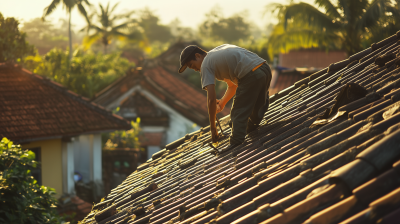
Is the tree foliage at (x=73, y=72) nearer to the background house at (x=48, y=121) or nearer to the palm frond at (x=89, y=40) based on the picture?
the palm frond at (x=89, y=40)

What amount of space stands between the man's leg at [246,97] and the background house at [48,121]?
774 cm

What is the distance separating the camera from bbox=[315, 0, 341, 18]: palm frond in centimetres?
1692

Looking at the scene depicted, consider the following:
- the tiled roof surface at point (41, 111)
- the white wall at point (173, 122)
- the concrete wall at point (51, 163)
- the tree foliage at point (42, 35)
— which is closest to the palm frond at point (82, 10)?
the white wall at point (173, 122)

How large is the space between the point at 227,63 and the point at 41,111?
29.9ft

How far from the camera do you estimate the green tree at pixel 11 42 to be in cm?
1559

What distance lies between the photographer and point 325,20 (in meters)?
17.2

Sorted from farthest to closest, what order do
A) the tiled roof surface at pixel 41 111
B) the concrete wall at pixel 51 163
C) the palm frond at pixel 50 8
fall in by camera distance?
the palm frond at pixel 50 8, the concrete wall at pixel 51 163, the tiled roof surface at pixel 41 111

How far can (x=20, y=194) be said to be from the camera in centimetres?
549

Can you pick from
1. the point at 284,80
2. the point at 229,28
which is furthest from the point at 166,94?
the point at 229,28

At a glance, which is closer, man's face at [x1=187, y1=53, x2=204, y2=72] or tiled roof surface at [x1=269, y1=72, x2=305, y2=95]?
man's face at [x1=187, y1=53, x2=204, y2=72]

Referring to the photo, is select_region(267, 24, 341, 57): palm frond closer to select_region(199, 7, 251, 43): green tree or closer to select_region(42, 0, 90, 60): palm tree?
select_region(42, 0, 90, 60): palm tree

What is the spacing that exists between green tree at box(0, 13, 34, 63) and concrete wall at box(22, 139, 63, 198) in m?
5.50

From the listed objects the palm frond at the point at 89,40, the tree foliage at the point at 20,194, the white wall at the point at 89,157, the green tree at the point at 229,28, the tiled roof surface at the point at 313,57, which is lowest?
the tree foliage at the point at 20,194

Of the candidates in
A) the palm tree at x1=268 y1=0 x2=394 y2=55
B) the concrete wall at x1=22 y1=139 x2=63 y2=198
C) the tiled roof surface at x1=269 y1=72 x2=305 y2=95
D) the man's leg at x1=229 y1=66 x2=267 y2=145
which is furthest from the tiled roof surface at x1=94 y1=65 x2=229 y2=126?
the man's leg at x1=229 y1=66 x2=267 y2=145
